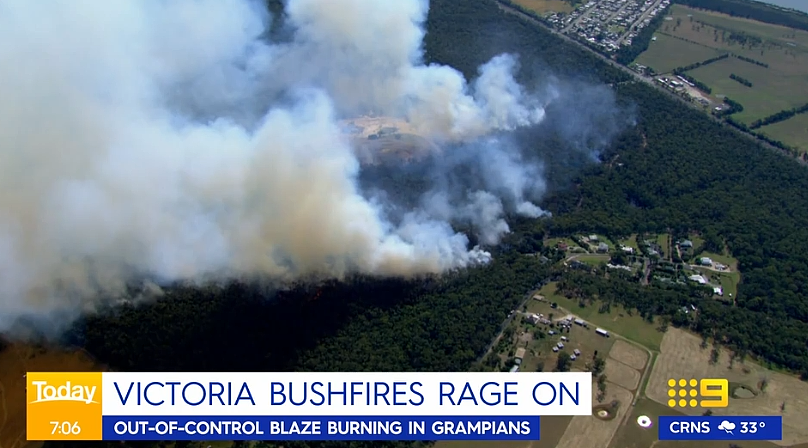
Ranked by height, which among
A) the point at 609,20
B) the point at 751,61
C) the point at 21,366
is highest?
the point at 609,20

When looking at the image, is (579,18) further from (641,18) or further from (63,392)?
(63,392)

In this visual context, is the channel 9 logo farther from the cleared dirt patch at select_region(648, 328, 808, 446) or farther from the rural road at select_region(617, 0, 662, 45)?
the rural road at select_region(617, 0, 662, 45)

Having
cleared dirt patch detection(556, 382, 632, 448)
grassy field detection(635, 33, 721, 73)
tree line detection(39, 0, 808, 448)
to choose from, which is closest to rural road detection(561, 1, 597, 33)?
grassy field detection(635, 33, 721, 73)

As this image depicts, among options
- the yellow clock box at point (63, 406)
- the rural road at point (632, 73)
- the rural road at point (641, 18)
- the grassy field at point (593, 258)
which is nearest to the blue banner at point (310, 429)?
the yellow clock box at point (63, 406)

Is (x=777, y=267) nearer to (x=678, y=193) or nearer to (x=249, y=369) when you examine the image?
(x=678, y=193)

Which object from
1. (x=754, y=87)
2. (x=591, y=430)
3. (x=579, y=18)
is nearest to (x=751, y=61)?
(x=754, y=87)
